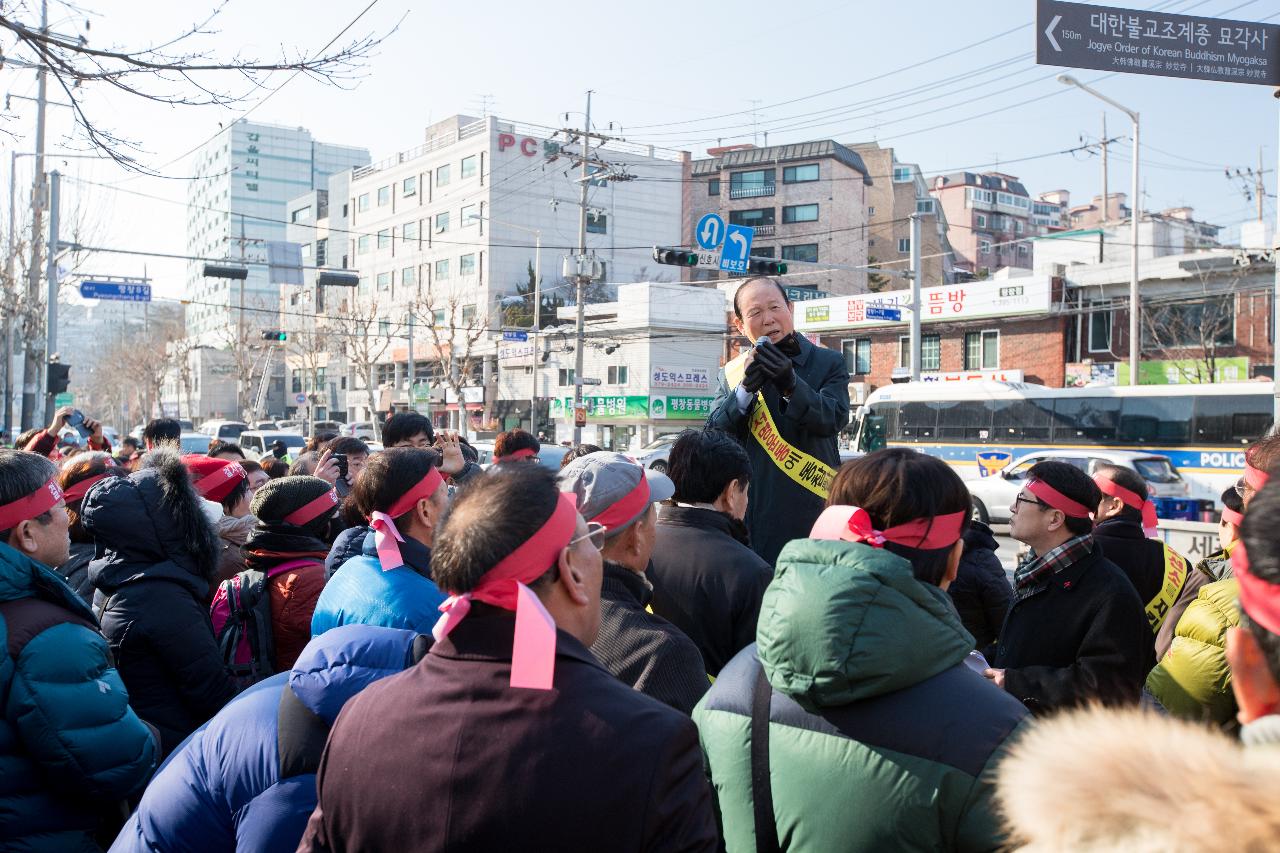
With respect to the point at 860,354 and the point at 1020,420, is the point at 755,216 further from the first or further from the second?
the point at 1020,420

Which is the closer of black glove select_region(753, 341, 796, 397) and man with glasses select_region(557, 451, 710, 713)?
man with glasses select_region(557, 451, 710, 713)

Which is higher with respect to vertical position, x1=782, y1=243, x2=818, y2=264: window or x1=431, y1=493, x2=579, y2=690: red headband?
x1=782, y1=243, x2=818, y2=264: window

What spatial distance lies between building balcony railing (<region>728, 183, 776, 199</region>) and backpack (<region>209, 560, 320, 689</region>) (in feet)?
194

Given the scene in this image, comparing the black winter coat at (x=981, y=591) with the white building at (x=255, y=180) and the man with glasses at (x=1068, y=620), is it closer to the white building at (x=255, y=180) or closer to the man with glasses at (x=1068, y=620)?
the man with glasses at (x=1068, y=620)

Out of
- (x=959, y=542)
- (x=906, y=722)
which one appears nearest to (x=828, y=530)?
(x=959, y=542)

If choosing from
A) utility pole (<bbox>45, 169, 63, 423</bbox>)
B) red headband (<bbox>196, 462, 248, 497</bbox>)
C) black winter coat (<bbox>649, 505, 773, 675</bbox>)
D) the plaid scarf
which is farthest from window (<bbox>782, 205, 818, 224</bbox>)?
black winter coat (<bbox>649, 505, 773, 675</bbox>)

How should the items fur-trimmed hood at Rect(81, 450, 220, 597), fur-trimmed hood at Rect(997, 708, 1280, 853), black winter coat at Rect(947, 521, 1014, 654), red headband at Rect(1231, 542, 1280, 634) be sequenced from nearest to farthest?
fur-trimmed hood at Rect(997, 708, 1280, 853)
red headband at Rect(1231, 542, 1280, 634)
fur-trimmed hood at Rect(81, 450, 220, 597)
black winter coat at Rect(947, 521, 1014, 654)

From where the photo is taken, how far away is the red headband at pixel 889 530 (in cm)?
228

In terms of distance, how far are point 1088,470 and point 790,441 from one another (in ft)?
60.6

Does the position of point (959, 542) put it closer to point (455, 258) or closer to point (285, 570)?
Result: point (285, 570)

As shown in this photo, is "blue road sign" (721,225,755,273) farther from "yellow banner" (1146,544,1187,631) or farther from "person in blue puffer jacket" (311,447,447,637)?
"person in blue puffer jacket" (311,447,447,637)

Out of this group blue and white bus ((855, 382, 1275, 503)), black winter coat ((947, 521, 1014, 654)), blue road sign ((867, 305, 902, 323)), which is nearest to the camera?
black winter coat ((947, 521, 1014, 654))

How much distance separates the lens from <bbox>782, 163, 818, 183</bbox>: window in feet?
193

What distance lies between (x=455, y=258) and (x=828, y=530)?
184 feet
